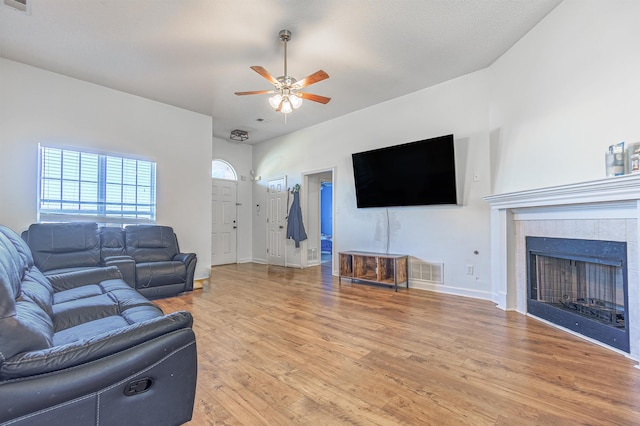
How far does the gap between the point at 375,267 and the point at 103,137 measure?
467 cm

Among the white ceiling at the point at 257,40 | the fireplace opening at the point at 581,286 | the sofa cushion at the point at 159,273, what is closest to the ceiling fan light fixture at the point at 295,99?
the white ceiling at the point at 257,40

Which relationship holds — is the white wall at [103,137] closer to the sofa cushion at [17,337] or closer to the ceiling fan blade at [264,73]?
the ceiling fan blade at [264,73]

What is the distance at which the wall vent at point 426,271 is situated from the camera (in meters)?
4.30

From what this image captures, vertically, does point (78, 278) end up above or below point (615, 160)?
below

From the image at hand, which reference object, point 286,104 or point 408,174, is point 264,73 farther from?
point 408,174

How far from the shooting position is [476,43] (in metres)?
3.31

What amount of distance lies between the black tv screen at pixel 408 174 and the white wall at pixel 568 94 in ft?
2.09

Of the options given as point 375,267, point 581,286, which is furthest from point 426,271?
point 581,286

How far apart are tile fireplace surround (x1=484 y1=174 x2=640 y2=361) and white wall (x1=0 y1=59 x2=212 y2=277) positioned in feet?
15.3

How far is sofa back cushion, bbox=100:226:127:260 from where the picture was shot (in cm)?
410

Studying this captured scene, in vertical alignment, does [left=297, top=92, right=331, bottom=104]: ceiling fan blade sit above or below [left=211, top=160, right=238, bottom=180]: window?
above

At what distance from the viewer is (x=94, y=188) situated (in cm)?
432

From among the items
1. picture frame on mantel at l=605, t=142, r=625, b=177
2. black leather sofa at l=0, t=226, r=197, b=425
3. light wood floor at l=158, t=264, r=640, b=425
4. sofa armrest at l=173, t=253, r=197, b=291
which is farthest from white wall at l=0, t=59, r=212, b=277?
picture frame on mantel at l=605, t=142, r=625, b=177

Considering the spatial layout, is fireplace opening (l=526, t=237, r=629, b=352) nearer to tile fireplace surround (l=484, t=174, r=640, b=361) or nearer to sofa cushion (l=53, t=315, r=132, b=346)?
tile fireplace surround (l=484, t=174, r=640, b=361)
